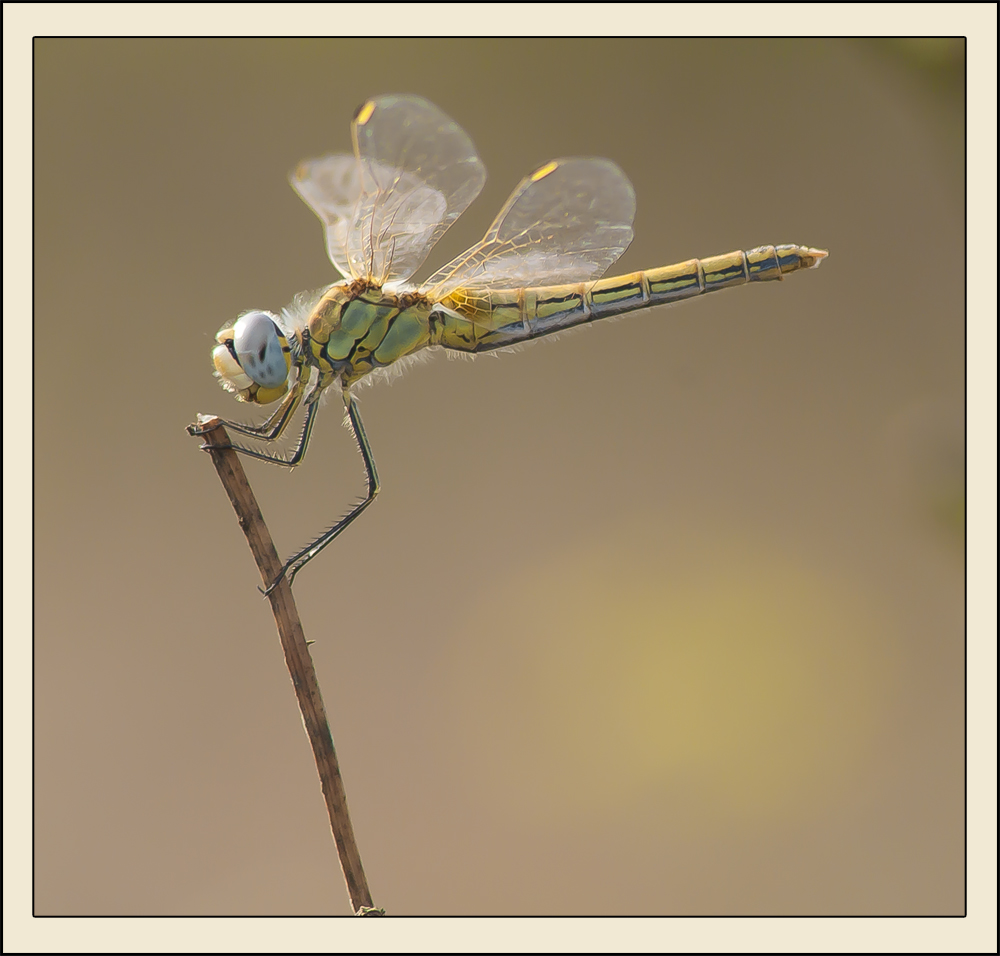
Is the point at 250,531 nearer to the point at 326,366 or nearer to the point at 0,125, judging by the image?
the point at 326,366

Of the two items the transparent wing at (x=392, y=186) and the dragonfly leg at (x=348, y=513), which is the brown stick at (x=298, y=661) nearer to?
the dragonfly leg at (x=348, y=513)

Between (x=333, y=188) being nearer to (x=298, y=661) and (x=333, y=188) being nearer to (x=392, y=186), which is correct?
(x=392, y=186)

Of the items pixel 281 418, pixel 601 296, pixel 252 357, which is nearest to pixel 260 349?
pixel 252 357

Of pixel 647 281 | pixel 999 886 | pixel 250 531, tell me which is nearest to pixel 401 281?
pixel 647 281

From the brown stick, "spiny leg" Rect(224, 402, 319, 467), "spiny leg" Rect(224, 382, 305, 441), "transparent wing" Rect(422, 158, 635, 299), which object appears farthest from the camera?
"transparent wing" Rect(422, 158, 635, 299)

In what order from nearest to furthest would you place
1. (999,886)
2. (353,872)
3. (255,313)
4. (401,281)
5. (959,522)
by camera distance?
(353,872) → (255,313) → (401,281) → (999,886) → (959,522)

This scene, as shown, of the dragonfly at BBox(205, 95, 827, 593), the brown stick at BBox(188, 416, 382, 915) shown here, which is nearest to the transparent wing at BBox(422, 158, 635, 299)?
the dragonfly at BBox(205, 95, 827, 593)

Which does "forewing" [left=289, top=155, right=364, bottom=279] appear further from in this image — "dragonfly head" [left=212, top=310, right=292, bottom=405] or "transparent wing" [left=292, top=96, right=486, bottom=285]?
"dragonfly head" [left=212, top=310, right=292, bottom=405]
